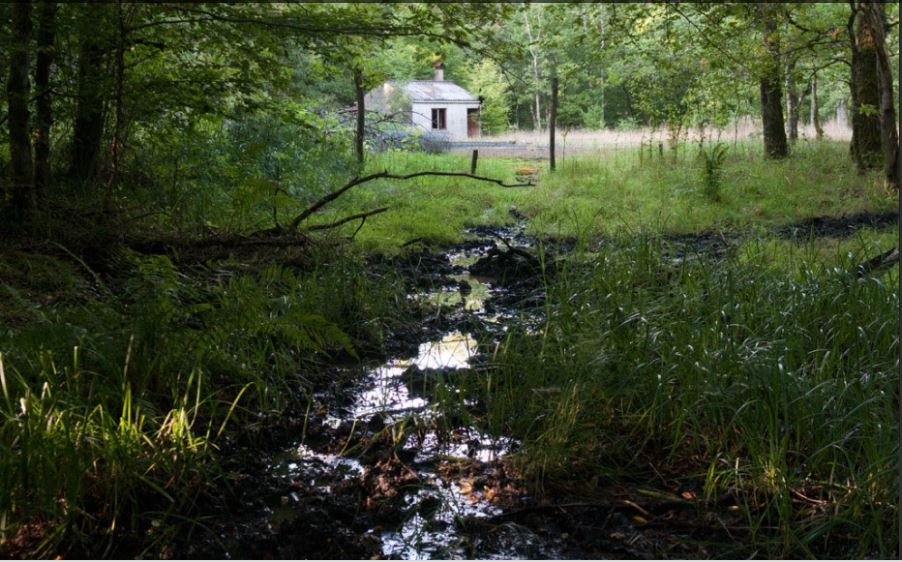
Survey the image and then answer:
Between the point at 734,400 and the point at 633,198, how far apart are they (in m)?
10.0

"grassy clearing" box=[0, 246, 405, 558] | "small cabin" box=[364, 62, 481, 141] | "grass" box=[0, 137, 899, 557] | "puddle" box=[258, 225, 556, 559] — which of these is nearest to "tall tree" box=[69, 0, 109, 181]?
"grass" box=[0, 137, 899, 557]

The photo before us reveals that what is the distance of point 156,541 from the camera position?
270 cm

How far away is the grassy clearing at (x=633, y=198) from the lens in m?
10.9

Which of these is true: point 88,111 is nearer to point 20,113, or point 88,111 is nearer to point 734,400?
point 20,113

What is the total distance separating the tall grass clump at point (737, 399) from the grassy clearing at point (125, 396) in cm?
138

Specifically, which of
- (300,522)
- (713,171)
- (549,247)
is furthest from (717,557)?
(713,171)

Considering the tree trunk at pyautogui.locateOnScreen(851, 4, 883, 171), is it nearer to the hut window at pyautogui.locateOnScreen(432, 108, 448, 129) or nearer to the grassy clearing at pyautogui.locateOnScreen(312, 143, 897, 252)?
the grassy clearing at pyautogui.locateOnScreen(312, 143, 897, 252)

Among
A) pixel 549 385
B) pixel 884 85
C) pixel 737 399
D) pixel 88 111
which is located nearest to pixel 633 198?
pixel 884 85

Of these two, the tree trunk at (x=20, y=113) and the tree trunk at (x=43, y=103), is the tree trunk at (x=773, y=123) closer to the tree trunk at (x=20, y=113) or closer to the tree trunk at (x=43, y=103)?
the tree trunk at (x=43, y=103)

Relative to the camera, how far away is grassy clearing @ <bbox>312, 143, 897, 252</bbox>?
10.9m

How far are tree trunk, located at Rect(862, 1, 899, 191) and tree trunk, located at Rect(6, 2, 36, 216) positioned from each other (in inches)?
404

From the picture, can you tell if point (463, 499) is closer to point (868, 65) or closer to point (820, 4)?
point (868, 65)

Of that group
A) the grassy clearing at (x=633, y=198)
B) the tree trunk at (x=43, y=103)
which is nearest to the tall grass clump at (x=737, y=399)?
the grassy clearing at (x=633, y=198)

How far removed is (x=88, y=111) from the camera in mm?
6980
